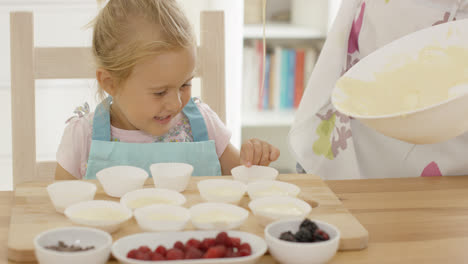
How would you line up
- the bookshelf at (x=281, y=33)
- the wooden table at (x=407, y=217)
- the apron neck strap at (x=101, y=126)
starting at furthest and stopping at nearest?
the bookshelf at (x=281, y=33) < the apron neck strap at (x=101, y=126) < the wooden table at (x=407, y=217)

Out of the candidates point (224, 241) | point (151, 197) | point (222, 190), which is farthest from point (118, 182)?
point (224, 241)

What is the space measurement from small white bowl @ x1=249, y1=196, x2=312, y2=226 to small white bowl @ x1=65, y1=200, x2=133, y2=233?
184mm

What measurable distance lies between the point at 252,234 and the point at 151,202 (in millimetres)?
204

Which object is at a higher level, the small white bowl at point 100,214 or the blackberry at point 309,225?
the blackberry at point 309,225

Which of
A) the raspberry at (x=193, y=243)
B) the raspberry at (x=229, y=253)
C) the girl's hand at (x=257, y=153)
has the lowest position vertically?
the raspberry at (x=229, y=253)

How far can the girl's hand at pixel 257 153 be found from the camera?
110 cm

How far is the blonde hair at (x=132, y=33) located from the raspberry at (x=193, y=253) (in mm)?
545

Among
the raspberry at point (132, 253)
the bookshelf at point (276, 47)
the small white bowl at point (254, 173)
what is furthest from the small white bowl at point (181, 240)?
the bookshelf at point (276, 47)

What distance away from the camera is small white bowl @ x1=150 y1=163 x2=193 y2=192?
3.17 ft

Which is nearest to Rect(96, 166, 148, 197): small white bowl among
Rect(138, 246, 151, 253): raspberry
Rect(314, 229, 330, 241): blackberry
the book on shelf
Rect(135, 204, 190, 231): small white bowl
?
Rect(135, 204, 190, 231): small white bowl

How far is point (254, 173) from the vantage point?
41.5 inches

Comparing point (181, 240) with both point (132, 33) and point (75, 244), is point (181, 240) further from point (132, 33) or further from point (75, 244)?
point (132, 33)

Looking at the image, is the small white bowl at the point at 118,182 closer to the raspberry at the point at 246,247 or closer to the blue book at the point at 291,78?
the raspberry at the point at 246,247

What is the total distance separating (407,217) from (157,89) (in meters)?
0.54
